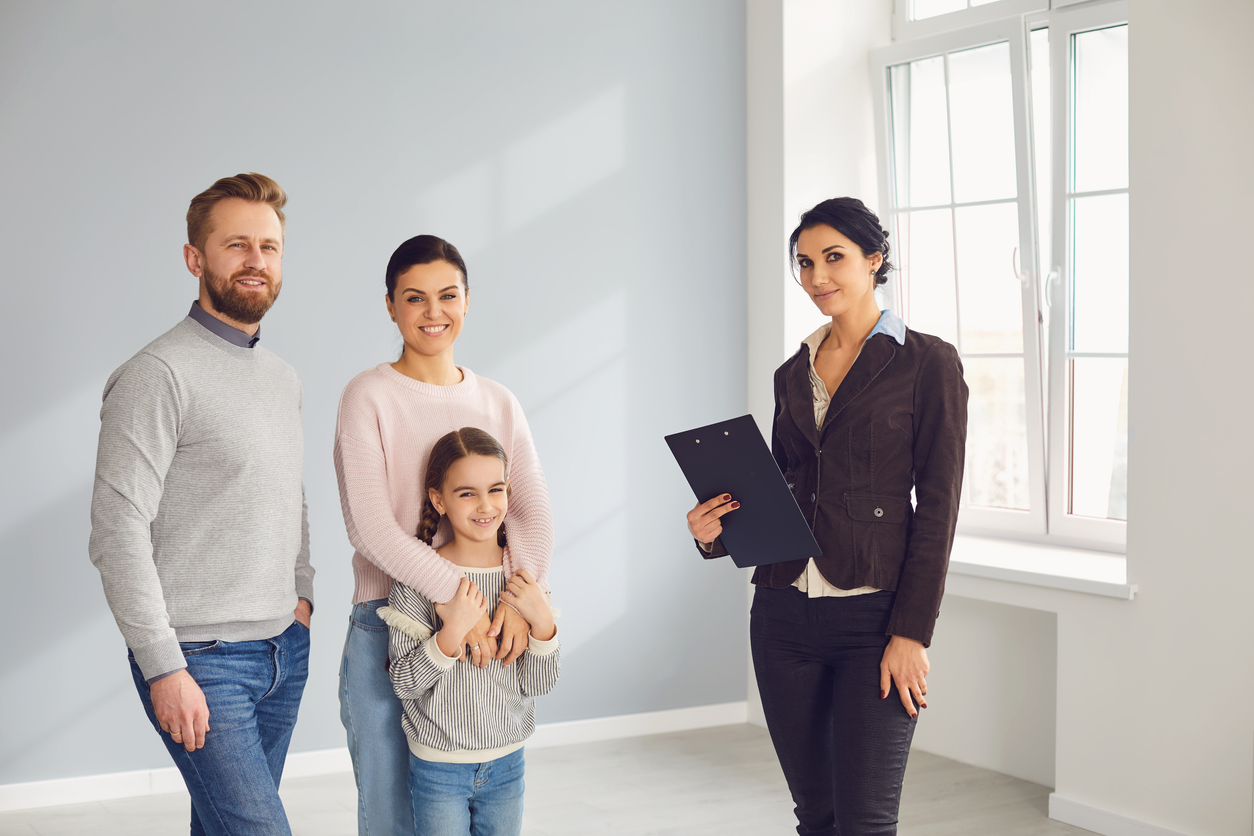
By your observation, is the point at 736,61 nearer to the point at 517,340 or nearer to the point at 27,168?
the point at 517,340

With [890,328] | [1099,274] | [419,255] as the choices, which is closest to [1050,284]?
[1099,274]

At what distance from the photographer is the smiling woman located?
69.2 inches

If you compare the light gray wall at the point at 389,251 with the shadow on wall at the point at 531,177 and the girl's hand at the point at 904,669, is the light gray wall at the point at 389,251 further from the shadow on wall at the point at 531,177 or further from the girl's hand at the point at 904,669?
the girl's hand at the point at 904,669

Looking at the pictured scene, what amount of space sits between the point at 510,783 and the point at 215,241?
40.2 inches

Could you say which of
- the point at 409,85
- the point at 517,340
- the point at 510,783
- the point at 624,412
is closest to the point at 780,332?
the point at 624,412

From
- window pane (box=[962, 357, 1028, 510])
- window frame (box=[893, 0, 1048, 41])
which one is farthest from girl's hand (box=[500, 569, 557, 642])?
window frame (box=[893, 0, 1048, 41])

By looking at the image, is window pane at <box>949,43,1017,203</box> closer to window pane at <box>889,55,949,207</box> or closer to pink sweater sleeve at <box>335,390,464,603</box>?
window pane at <box>889,55,949,207</box>

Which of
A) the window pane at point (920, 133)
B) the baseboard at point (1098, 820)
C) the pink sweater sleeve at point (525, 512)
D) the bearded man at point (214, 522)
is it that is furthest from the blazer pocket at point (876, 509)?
the window pane at point (920, 133)

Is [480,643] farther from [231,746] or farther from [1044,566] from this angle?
[1044,566]

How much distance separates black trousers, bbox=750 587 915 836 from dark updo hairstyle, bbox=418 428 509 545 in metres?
0.57

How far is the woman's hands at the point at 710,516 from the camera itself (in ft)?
6.23

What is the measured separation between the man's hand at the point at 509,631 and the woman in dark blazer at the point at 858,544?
0.36 metres

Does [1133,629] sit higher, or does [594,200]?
[594,200]

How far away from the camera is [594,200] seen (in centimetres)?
382
